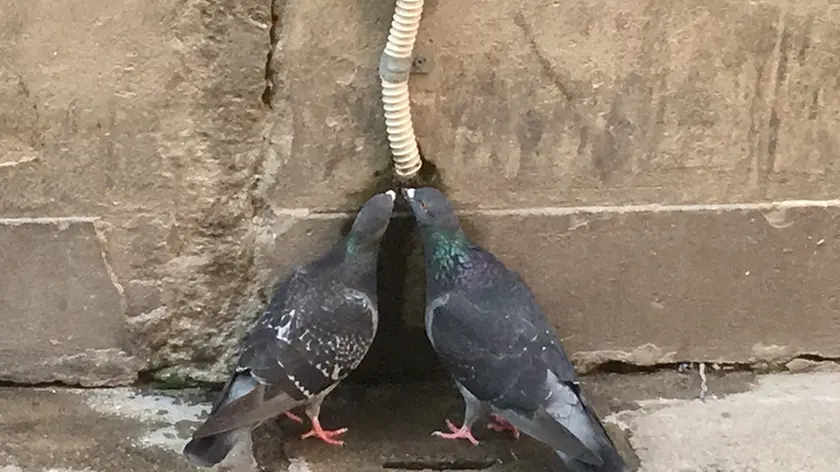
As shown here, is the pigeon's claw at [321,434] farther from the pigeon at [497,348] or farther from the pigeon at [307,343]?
the pigeon at [497,348]

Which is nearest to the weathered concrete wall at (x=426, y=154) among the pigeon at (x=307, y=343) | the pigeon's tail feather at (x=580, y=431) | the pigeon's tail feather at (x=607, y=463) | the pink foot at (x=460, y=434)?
the pigeon at (x=307, y=343)

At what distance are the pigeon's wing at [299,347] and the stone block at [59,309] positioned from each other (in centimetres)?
38

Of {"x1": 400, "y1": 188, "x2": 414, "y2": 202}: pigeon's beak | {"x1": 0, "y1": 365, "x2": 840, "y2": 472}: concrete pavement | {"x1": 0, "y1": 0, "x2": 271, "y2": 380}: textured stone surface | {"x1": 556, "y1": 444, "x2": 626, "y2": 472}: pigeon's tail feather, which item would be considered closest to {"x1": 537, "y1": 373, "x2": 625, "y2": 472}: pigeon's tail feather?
{"x1": 556, "y1": 444, "x2": 626, "y2": 472}: pigeon's tail feather

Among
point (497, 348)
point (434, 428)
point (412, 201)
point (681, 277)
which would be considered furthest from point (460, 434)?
point (681, 277)

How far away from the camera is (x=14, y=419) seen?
7.02ft

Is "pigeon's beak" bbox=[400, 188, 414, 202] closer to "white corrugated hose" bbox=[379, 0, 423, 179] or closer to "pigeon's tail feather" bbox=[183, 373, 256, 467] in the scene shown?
"white corrugated hose" bbox=[379, 0, 423, 179]

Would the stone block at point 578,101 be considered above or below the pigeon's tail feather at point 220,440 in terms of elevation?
above

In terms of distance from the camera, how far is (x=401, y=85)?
1957mm

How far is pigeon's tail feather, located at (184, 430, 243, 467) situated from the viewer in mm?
1851

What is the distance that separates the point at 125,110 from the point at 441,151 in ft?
2.07

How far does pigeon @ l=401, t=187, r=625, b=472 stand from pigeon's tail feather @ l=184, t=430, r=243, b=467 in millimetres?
446

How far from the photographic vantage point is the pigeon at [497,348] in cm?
185

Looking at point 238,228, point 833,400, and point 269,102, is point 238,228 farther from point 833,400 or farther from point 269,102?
point 833,400

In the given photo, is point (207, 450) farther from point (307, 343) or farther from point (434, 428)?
point (434, 428)
